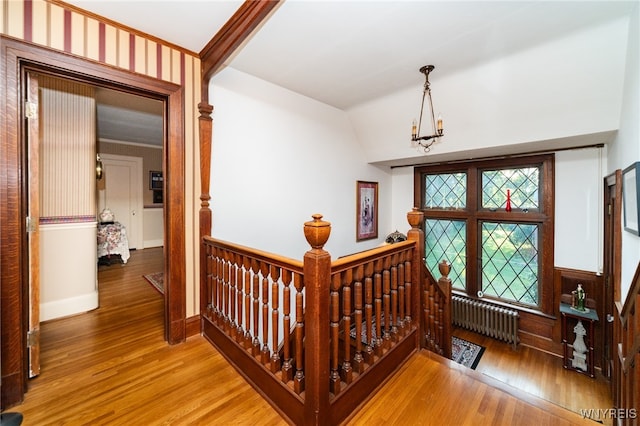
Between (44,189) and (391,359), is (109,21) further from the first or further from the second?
(391,359)

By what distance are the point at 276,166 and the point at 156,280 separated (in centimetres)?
267

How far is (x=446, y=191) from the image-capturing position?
4512 millimetres

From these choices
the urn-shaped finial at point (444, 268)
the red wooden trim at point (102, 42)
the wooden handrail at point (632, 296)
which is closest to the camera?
the wooden handrail at point (632, 296)

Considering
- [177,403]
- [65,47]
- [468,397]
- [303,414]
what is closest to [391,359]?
[468,397]

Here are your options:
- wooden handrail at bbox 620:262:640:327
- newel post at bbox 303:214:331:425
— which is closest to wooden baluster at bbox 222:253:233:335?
newel post at bbox 303:214:331:425

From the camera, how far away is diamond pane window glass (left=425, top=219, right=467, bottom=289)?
14.2 feet

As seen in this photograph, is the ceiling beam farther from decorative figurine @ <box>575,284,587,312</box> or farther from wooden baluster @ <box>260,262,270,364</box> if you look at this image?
decorative figurine @ <box>575,284,587,312</box>

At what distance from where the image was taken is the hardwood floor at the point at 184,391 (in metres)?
1.45

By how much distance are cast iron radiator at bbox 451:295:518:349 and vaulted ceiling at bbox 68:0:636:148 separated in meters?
3.30

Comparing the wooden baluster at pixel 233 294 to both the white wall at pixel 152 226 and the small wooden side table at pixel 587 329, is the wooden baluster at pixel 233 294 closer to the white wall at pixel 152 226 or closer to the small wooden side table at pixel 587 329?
the small wooden side table at pixel 587 329

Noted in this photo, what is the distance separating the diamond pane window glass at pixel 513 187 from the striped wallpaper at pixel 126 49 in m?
4.11

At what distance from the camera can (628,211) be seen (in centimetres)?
201

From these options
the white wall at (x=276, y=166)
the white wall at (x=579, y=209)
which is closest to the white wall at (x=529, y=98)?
the white wall at (x=579, y=209)

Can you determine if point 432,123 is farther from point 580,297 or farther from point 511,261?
point 580,297
